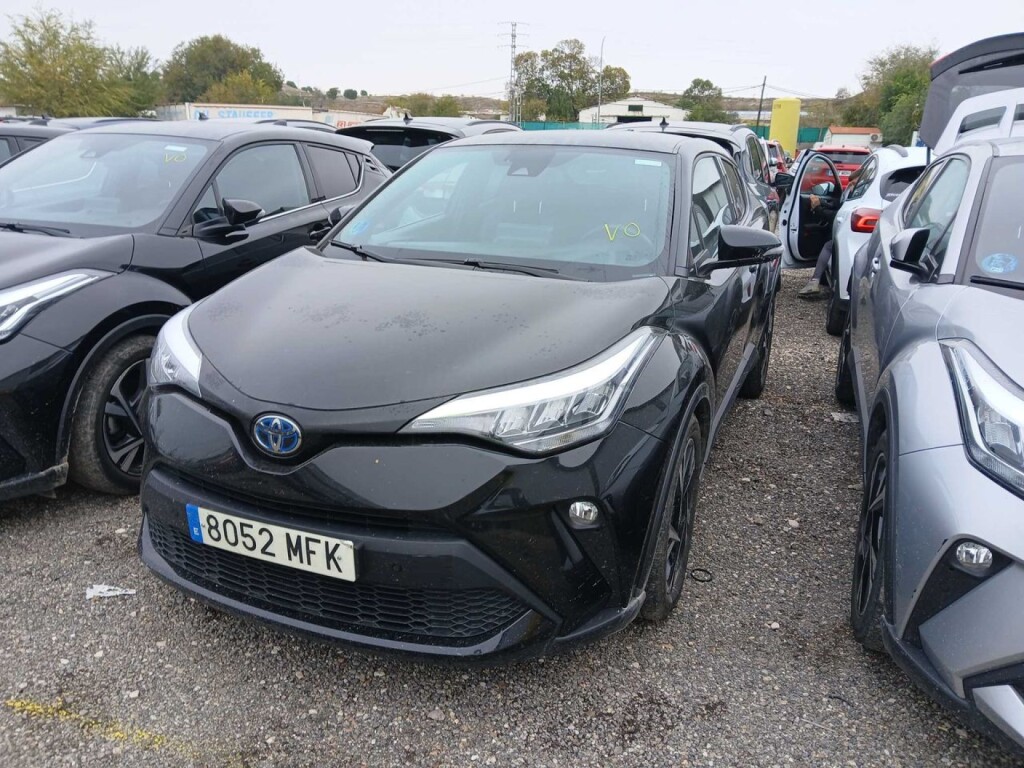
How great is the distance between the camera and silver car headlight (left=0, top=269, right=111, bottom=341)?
9.67 ft

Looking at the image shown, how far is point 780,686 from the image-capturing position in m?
2.34

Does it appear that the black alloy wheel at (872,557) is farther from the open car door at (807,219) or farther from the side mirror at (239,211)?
the open car door at (807,219)

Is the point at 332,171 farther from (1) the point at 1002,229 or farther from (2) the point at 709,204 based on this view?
(1) the point at 1002,229

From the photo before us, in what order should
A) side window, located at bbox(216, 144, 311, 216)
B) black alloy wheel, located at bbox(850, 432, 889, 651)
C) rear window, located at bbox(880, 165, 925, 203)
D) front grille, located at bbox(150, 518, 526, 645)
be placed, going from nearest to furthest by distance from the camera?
1. front grille, located at bbox(150, 518, 526, 645)
2. black alloy wheel, located at bbox(850, 432, 889, 651)
3. side window, located at bbox(216, 144, 311, 216)
4. rear window, located at bbox(880, 165, 925, 203)

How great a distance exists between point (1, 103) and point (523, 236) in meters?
53.0

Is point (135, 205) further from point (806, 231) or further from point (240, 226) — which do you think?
point (806, 231)

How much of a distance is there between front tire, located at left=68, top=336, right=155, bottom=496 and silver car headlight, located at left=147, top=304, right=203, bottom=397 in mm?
834

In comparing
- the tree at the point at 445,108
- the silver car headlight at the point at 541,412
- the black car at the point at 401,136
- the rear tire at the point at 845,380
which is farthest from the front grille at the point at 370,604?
the tree at the point at 445,108

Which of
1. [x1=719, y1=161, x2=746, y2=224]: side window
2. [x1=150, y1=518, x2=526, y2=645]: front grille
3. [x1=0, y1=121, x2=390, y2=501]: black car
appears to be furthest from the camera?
[x1=719, y1=161, x2=746, y2=224]: side window

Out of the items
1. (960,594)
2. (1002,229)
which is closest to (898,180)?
(1002,229)

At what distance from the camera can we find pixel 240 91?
8119 centimetres

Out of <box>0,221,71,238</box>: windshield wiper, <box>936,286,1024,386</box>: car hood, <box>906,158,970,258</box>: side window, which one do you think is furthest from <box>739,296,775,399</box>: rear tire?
<box>0,221,71,238</box>: windshield wiper

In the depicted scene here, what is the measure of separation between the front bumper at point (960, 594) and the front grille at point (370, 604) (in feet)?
3.22

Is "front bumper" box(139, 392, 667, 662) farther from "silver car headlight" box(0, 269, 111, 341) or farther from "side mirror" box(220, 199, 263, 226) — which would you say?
"side mirror" box(220, 199, 263, 226)
